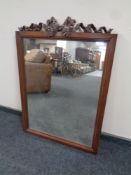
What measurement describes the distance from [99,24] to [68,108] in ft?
3.12

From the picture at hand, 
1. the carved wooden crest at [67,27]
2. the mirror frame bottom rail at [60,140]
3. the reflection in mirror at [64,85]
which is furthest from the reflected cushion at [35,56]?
the mirror frame bottom rail at [60,140]

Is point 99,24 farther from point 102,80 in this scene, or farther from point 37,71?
point 37,71

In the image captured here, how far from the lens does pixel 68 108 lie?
1.92 m

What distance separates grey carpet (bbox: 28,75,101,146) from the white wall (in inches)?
7.8

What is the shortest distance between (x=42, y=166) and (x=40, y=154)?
0.16 metres

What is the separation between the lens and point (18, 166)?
1541mm

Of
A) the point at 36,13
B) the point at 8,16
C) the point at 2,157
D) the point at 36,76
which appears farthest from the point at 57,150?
the point at 8,16

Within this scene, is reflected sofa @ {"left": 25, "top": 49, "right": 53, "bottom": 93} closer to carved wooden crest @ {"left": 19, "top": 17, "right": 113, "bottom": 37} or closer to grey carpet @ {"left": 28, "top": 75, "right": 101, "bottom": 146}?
grey carpet @ {"left": 28, "top": 75, "right": 101, "bottom": 146}

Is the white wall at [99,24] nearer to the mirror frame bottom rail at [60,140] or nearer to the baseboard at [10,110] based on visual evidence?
the mirror frame bottom rail at [60,140]

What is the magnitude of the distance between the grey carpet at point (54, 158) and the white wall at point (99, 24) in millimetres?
231

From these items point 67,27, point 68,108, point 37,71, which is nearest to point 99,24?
point 67,27

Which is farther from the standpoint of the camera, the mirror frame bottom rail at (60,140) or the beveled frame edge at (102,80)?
the mirror frame bottom rail at (60,140)

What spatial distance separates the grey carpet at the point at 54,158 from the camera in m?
1.52

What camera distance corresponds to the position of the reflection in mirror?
64.2 inches
